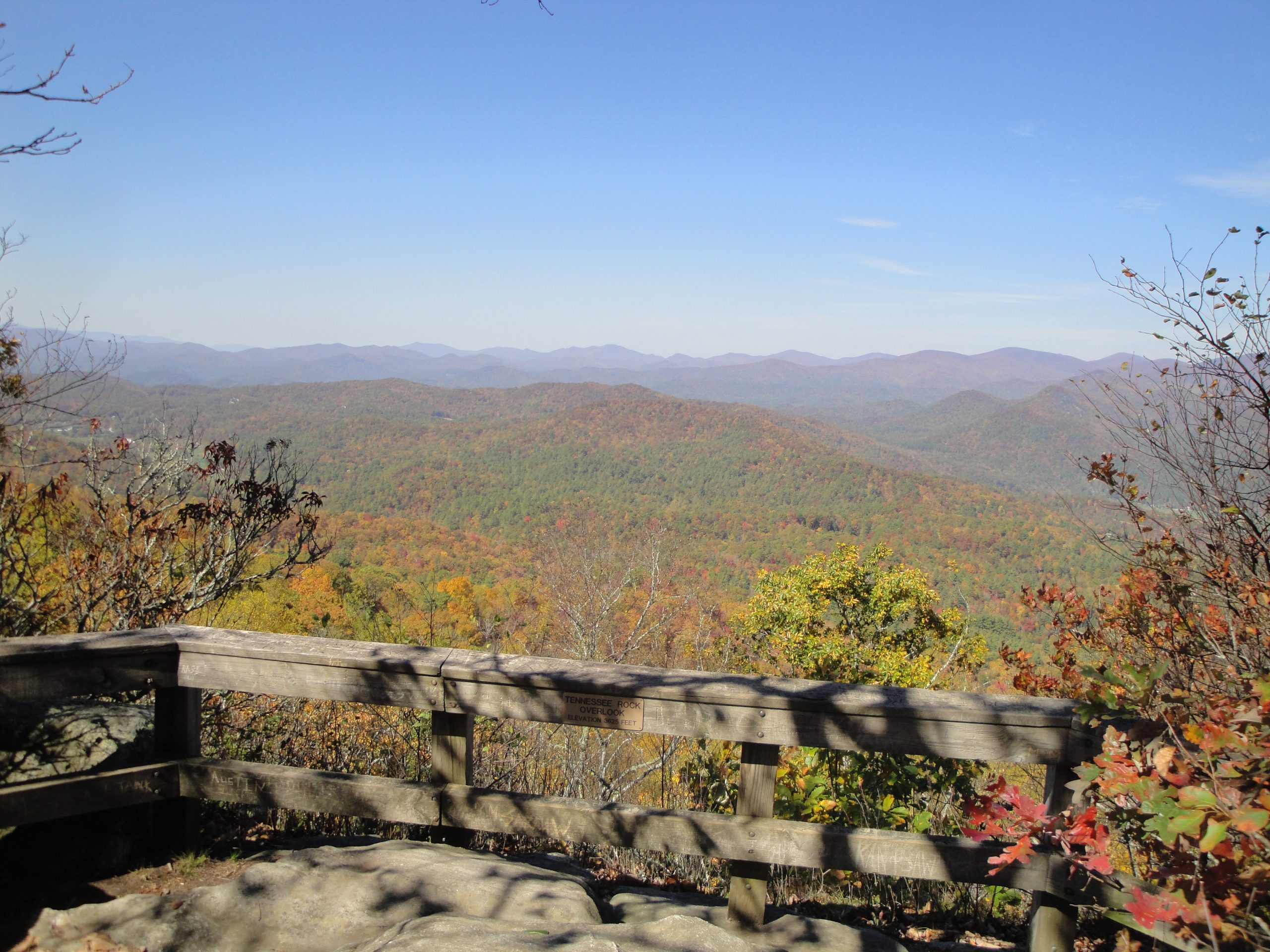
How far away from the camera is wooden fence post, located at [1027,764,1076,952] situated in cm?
229

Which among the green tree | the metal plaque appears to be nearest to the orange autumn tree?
the metal plaque

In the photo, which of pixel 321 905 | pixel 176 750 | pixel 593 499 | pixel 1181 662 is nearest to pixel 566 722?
pixel 321 905

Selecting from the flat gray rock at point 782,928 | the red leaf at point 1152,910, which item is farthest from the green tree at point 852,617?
the red leaf at point 1152,910

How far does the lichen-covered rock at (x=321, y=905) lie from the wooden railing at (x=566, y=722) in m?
0.14

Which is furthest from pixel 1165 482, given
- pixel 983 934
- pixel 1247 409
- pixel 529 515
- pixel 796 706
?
pixel 529 515

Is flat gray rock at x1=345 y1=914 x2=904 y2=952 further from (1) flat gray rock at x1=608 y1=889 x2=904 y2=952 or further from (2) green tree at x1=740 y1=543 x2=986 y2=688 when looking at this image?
(2) green tree at x1=740 y1=543 x2=986 y2=688

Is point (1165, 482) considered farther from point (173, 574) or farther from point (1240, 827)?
point (173, 574)

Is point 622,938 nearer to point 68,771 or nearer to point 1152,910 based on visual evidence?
point 1152,910

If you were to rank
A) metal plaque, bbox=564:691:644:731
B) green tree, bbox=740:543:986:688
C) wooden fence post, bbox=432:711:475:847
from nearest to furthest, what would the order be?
metal plaque, bbox=564:691:644:731 → wooden fence post, bbox=432:711:475:847 → green tree, bbox=740:543:986:688

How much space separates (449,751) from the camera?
2562 millimetres

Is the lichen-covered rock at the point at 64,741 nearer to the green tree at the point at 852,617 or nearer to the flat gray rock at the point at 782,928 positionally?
the flat gray rock at the point at 782,928

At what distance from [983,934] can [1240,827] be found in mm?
1714

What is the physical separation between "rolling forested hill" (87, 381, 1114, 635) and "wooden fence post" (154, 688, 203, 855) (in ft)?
119

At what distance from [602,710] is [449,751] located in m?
0.53
